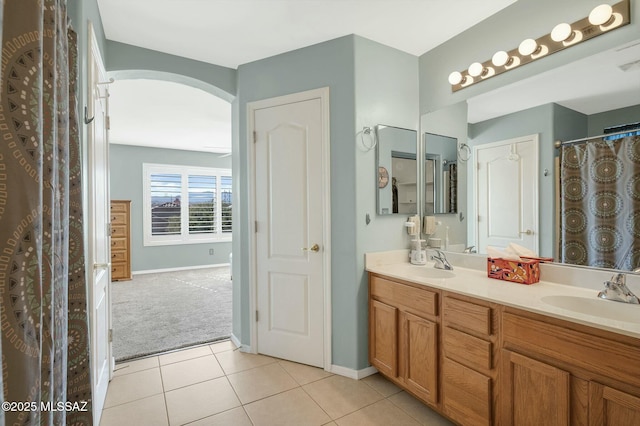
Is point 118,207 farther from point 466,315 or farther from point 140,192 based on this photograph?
point 466,315

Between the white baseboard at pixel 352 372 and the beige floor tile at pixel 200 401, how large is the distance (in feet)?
2.50

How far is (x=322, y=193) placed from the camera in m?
2.43

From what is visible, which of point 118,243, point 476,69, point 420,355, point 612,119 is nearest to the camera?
point 612,119

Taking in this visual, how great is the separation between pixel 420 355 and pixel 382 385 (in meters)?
0.52

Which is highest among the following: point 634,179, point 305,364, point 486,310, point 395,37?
point 395,37

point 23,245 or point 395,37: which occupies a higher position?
Answer: point 395,37

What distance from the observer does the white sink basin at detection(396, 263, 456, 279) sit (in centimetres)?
217

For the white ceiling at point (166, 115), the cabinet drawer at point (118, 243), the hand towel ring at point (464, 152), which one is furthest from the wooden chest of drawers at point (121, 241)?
the hand towel ring at point (464, 152)

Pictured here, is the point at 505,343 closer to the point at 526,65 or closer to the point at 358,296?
the point at 358,296

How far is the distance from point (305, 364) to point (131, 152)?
570cm

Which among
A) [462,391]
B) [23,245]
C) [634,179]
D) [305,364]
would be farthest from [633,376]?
[305,364]

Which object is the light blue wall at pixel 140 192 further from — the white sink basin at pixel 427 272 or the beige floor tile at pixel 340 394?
the white sink basin at pixel 427 272

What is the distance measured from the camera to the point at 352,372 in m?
2.32

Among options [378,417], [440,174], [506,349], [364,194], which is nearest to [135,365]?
[378,417]
